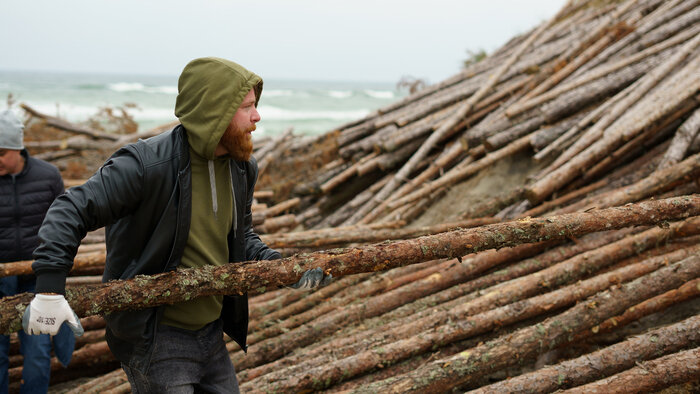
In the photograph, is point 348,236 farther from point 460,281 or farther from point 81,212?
point 81,212

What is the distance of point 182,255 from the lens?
7.50 ft

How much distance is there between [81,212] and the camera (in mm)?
1876

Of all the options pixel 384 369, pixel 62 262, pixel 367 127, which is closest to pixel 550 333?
pixel 384 369

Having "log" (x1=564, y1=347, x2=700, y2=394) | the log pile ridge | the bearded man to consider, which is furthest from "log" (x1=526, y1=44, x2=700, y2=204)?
the bearded man

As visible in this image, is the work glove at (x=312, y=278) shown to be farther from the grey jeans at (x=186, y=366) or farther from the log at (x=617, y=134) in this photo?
the log at (x=617, y=134)

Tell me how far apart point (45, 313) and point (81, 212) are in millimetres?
407

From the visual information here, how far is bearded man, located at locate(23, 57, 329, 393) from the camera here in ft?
6.62

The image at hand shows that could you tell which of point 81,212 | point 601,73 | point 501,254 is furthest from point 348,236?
point 601,73

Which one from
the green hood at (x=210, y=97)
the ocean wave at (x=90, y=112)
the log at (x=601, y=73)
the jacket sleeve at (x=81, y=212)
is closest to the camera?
the jacket sleeve at (x=81, y=212)

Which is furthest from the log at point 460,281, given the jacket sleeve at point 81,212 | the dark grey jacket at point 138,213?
the jacket sleeve at point 81,212

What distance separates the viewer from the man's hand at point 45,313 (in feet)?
6.01

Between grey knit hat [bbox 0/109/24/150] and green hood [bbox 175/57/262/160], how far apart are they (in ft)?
7.33

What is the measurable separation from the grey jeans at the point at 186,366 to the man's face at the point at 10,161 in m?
2.25

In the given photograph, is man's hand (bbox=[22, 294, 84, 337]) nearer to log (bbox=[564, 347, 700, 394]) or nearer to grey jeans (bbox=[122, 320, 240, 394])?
grey jeans (bbox=[122, 320, 240, 394])
